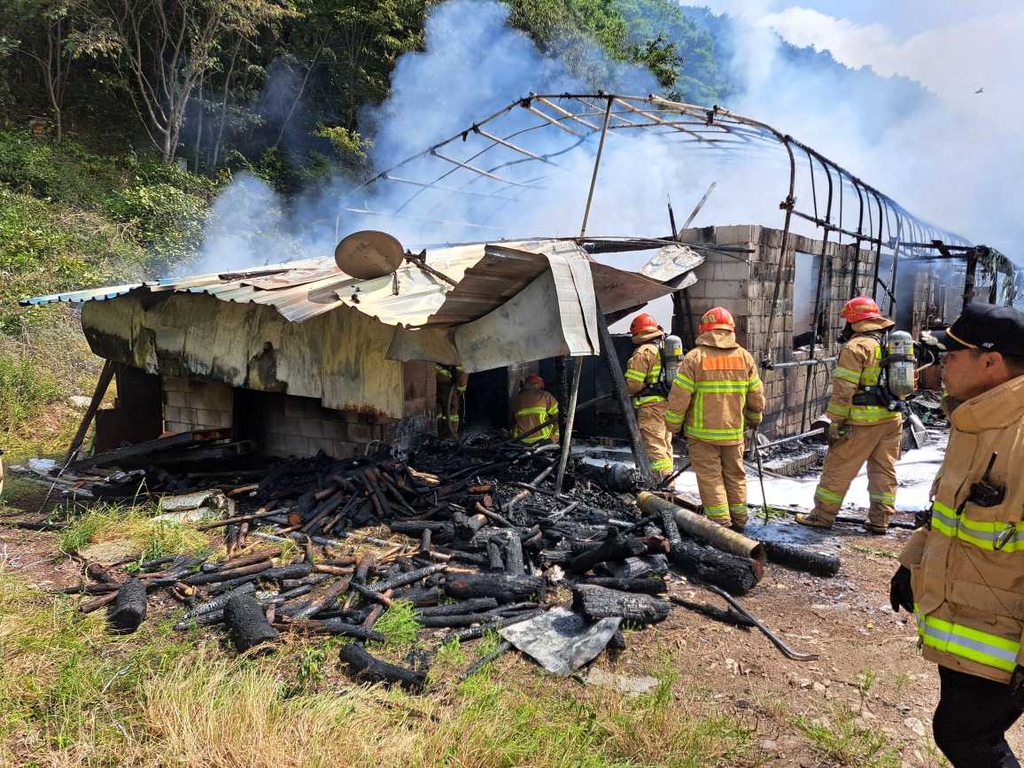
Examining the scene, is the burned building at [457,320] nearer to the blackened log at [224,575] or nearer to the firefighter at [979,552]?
the blackened log at [224,575]

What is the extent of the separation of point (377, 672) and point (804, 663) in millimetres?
2636

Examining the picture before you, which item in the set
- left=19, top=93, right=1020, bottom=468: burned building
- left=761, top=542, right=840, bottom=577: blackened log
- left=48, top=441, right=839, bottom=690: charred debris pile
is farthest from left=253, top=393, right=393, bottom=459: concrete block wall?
left=761, top=542, right=840, bottom=577: blackened log

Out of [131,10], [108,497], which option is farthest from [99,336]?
[131,10]

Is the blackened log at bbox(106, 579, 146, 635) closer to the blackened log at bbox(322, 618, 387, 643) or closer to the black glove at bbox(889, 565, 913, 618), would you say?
the blackened log at bbox(322, 618, 387, 643)

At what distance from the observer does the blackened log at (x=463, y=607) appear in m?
4.47

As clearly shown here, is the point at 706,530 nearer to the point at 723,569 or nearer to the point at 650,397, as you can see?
the point at 723,569

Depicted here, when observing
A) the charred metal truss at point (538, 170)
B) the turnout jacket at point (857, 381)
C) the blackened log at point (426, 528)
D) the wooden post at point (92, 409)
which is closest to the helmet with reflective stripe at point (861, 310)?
the turnout jacket at point (857, 381)

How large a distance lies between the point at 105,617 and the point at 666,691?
3.68m

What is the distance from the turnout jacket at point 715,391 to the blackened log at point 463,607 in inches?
107

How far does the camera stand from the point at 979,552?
2.19 metres

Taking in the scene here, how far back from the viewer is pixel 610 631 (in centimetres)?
398

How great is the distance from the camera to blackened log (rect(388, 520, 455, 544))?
576 cm

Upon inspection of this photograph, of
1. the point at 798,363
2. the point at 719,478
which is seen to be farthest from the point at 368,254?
Answer: the point at 798,363

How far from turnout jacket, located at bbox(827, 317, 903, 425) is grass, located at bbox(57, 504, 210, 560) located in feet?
20.5
